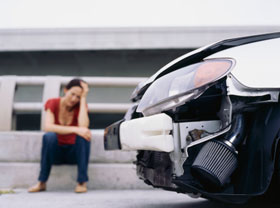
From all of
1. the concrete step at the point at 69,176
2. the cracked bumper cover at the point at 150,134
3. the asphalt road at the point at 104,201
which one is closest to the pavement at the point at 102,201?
the asphalt road at the point at 104,201

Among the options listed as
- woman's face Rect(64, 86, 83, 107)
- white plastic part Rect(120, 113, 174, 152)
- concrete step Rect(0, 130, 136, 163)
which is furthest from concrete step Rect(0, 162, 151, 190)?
white plastic part Rect(120, 113, 174, 152)

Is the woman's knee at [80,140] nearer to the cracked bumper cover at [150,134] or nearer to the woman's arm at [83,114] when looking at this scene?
the woman's arm at [83,114]

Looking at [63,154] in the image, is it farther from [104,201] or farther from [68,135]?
[104,201]

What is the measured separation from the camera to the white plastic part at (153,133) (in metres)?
1.78

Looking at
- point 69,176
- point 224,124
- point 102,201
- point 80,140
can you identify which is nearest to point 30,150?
point 69,176

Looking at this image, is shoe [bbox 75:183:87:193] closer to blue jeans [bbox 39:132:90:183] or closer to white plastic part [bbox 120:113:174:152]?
blue jeans [bbox 39:132:90:183]

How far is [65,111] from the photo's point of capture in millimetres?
3984

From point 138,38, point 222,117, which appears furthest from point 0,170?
point 138,38

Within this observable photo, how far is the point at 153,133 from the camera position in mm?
1857

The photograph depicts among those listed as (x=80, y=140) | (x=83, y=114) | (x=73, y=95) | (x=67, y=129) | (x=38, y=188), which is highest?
(x=73, y=95)

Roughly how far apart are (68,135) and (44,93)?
91 centimetres

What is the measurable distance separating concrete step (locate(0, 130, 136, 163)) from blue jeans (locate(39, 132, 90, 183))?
290 millimetres

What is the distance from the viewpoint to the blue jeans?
3.66 metres

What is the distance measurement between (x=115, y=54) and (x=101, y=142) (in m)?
5.62
